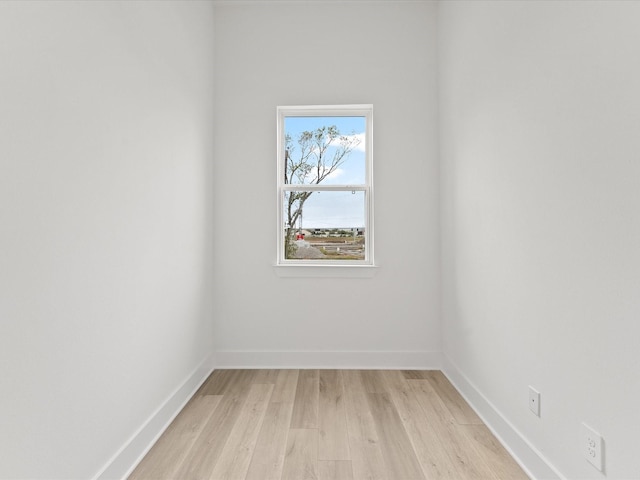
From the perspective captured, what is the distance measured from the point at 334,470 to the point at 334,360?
130 cm

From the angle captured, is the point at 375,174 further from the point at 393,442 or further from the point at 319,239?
the point at 393,442

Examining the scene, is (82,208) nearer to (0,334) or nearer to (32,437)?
(0,334)

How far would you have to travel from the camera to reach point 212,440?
192 cm

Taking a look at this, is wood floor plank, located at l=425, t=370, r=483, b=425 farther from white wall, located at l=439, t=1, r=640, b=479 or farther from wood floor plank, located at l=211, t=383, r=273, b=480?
wood floor plank, located at l=211, t=383, r=273, b=480

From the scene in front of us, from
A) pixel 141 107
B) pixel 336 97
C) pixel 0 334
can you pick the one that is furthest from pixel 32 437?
pixel 336 97

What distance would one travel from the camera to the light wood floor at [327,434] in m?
1.68

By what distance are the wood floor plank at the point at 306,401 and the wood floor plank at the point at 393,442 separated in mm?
357

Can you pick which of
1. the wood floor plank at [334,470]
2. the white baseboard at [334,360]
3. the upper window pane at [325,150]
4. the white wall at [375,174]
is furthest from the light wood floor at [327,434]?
the upper window pane at [325,150]

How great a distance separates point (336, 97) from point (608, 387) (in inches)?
101

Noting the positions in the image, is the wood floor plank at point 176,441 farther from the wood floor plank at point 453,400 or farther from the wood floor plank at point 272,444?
the wood floor plank at point 453,400

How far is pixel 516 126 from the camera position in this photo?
1781 mm

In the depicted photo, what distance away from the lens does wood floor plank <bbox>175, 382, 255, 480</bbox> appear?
167 cm

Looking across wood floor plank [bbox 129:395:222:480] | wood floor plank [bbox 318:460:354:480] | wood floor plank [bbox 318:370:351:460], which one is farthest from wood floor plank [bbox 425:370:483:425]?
wood floor plank [bbox 129:395:222:480]

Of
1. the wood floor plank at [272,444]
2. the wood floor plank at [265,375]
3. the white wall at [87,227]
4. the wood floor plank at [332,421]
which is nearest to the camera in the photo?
the white wall at [87,227]
